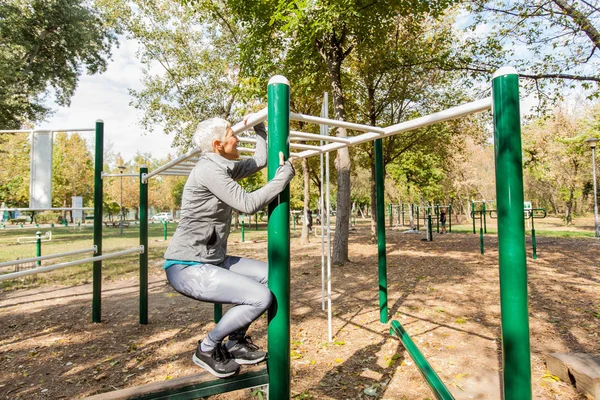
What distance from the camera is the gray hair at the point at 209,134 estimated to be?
1.80 m

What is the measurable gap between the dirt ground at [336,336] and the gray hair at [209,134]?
2013 mm

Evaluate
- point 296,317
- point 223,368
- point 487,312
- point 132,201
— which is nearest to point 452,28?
point 487,312

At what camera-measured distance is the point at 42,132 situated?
3.96 meters

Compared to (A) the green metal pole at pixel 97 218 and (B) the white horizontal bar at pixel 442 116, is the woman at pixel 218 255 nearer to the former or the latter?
(B) the white horizontal bar at pixel 442 116

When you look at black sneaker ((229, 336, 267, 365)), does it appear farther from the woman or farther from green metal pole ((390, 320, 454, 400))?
green metal pole ((390, 320, 454, 400))

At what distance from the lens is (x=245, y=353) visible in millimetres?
1759

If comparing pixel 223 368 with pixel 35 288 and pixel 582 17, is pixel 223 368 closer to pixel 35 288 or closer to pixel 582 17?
pixel 35 288

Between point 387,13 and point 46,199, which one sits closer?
point 46,199

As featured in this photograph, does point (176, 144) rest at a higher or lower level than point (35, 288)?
higher

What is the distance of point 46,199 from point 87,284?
13.1 ft

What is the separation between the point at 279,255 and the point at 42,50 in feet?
62.9

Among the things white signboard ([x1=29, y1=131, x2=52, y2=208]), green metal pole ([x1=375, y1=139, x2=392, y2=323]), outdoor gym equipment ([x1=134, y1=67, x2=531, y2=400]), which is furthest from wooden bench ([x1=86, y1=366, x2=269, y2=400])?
white signboard ([x1=29, y1=131, x2=52, y2=208])

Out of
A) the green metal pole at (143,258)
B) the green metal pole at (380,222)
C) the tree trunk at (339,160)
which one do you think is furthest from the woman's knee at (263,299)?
the tree trunk at (339,160)

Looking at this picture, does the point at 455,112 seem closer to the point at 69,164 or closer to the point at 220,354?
the point at 220,354
